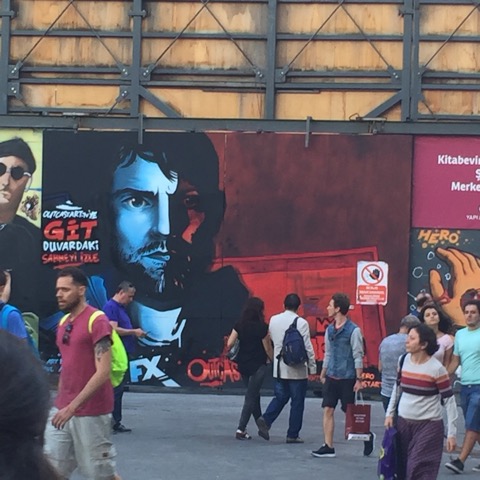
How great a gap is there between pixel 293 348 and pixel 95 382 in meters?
5.51

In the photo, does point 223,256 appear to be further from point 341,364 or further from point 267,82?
point 341,364

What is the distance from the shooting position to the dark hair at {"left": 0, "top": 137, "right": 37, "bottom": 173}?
17.3 metres

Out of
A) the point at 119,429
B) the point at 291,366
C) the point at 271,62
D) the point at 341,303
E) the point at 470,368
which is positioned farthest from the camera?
the point at 271,62

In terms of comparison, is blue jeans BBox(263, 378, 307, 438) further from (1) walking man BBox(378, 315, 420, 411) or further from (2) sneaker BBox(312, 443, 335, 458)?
(1) walking man BBox(378, 315, 420, 411)

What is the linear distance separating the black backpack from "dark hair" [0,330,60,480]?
1039 cm

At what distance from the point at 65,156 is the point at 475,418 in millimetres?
8691

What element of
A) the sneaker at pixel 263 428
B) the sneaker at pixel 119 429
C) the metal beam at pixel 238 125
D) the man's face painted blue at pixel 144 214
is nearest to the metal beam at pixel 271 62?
the metal beam at pixel 238 125

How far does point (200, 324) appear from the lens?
56.1ft

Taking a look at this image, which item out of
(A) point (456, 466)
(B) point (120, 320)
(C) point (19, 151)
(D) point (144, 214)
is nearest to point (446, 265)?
(D) point (144, 214)

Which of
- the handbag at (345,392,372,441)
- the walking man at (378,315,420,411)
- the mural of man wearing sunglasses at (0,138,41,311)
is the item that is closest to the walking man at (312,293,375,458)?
the handbag at (345,392,372,441)

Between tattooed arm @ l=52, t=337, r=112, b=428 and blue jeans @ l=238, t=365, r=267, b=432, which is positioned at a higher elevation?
tattooed arm @ l=52, t=337, r=112, b=428

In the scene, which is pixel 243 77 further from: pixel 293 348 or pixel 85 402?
pixel 85 402

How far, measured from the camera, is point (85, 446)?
7.40m

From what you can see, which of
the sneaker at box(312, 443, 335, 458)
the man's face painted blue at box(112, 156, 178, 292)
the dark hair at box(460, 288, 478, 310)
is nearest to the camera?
the sneaker at box(312, 443, 335, 458)
